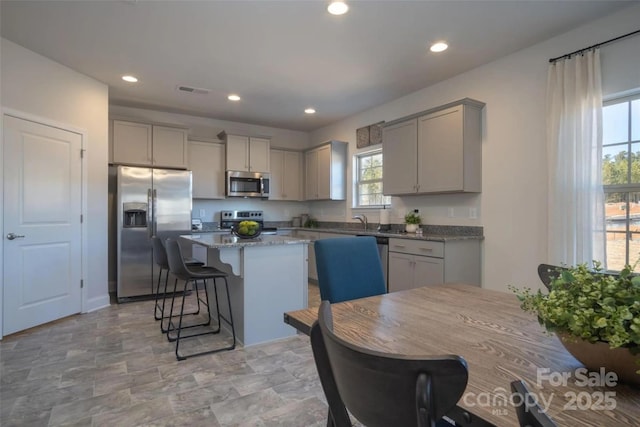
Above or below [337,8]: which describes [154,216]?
below

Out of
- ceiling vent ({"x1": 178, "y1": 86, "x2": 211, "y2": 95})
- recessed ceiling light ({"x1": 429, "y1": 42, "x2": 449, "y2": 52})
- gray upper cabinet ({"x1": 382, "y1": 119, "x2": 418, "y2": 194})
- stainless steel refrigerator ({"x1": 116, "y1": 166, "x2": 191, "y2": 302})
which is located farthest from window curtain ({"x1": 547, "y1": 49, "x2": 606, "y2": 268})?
stainless steel refrigerator ({"x1": 116, "y1": 166, "x2": 191, "y2": 302})

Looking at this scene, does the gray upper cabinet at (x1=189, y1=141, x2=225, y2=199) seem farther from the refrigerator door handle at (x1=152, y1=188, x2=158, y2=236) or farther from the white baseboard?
the white baseboard

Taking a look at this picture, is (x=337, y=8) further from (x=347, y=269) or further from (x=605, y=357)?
(x=605, y=357)

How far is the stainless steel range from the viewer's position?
557 cm

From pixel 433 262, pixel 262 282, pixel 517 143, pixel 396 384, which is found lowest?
pixel 262 282

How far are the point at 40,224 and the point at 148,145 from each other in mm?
1712

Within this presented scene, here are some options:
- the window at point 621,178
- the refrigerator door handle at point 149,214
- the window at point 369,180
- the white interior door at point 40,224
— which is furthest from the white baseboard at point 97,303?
the window at point 621,178

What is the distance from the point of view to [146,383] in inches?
87.2

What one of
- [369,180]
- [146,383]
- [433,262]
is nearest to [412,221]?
[433,262]

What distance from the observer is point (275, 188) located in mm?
5957

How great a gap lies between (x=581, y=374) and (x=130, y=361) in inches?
111

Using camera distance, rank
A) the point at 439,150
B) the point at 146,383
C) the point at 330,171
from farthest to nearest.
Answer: the point at 330,171, the point at 439,150, the point at 146,383

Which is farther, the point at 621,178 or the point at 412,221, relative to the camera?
the point at 412,221

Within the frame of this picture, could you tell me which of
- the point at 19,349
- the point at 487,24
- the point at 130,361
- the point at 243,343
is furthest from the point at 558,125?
the point at 19,349
